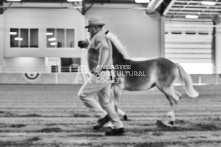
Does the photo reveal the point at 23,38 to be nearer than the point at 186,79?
No

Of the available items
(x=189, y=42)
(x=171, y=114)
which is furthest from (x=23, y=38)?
(x=171, y=114)

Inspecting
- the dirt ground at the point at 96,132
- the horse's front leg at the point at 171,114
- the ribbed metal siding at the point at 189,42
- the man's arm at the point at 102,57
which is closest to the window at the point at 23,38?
the ribbed metal siding at the point at 189,42

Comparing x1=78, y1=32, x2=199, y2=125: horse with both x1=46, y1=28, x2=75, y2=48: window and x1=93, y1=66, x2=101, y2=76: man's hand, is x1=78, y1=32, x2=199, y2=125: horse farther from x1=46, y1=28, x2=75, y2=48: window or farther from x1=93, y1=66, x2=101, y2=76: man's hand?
x1=46, y1=28, x2=75, y2=48: window

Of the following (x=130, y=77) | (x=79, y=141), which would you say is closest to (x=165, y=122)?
(x=130, y=77)

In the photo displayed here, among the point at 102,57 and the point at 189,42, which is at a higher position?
the point at 189,42

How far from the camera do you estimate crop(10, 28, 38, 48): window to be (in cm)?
3259

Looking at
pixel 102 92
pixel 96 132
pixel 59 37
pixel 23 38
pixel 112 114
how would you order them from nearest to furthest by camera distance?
pixel 112 114 → pixel 102 92 → pixel 96 132 → pixel 23 38 → pixel 59 37

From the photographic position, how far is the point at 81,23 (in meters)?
32.4

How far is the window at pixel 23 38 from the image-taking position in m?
32.6

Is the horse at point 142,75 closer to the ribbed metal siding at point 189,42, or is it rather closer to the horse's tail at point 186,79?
the horse's tail at point 186,79

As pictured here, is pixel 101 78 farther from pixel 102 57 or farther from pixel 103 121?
pixel 103 121

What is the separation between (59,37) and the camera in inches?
1298

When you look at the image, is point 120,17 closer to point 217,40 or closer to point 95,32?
point 217,40

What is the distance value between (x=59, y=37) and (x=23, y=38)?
3.12 metres
